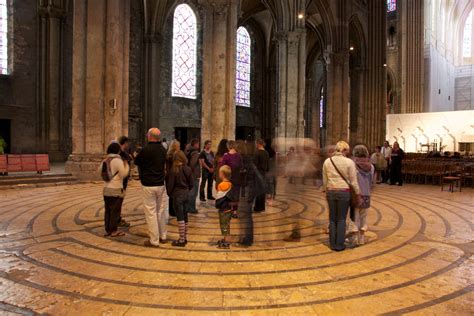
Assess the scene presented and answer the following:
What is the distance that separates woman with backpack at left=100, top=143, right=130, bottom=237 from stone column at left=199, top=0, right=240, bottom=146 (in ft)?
28.1

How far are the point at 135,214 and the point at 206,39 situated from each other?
9279 mm

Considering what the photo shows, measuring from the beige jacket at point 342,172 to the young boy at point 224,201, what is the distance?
145 centimetres

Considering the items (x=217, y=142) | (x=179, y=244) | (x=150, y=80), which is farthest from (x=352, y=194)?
(x=150, y=80)

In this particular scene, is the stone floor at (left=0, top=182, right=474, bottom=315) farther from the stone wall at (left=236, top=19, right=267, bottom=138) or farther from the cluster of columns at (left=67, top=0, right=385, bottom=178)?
the stone wall at (left=236, top=19, right=267, bottom=138)

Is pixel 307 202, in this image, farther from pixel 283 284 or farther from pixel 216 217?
pixel 283 284

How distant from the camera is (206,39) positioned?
568 inches

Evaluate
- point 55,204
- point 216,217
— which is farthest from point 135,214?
point 55,204

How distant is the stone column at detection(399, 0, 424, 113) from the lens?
3134 centimetres

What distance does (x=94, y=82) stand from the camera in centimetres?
1206

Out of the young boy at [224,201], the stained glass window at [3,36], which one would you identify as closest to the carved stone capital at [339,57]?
the stained glass window at [3,36]

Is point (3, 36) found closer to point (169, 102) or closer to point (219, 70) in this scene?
point (169, 102)

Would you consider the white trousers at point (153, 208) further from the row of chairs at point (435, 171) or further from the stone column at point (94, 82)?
the row of chairs at point (435, 171)

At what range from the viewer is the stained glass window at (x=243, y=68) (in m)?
29.3

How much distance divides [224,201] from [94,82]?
352 inches
